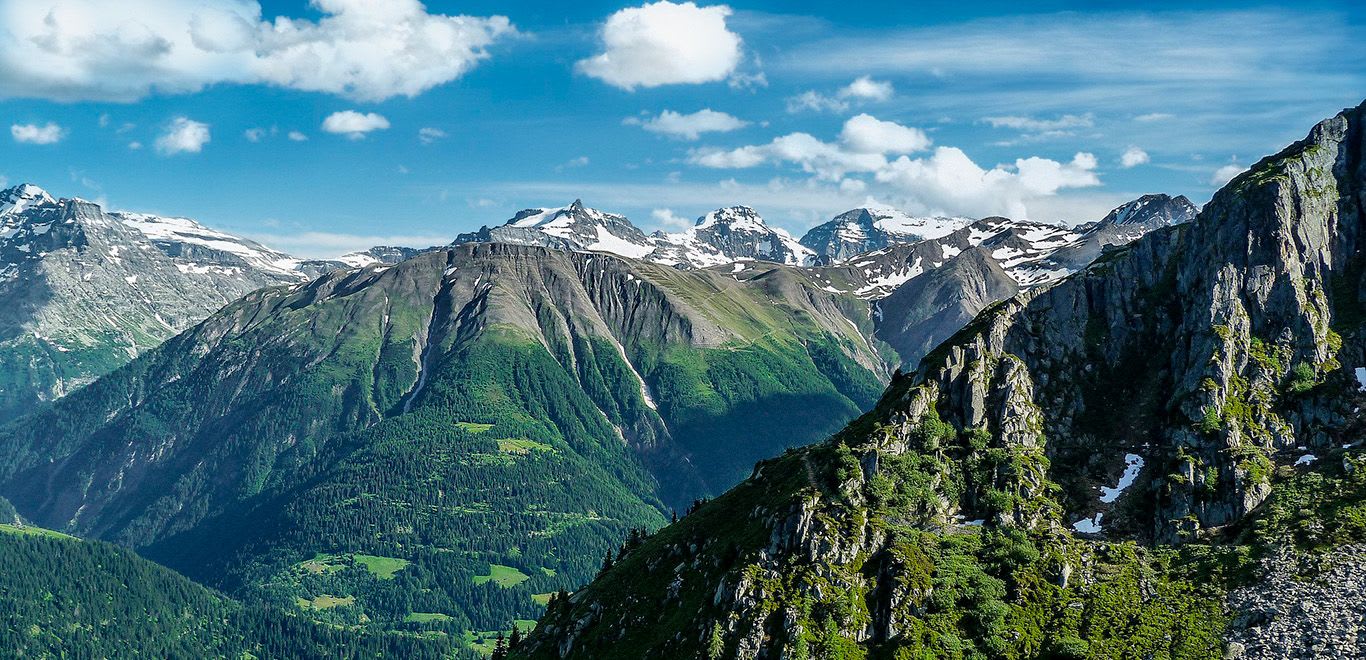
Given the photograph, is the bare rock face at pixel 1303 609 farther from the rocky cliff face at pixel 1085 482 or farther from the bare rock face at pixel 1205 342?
the bare rock face at pixel 1205 342

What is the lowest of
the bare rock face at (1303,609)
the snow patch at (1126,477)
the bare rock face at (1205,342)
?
the bare rock face at (1303,609)

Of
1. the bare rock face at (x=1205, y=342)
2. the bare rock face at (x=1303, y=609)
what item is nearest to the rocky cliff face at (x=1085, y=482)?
the bare rock face at (x=1205, y=342)

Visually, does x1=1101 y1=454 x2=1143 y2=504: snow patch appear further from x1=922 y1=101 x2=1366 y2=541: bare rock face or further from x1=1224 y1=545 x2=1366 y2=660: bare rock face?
x1=1224 y1=545 x2=1366 y2=660: bare rock face

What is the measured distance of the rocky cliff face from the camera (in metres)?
118

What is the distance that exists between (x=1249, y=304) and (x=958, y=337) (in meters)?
41.8

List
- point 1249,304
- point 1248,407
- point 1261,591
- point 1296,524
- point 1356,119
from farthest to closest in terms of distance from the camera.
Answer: point 1356,119 < point 1249,304 < point 1248,407 < point 1296,524 < point 1261,591

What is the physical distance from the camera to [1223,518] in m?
127

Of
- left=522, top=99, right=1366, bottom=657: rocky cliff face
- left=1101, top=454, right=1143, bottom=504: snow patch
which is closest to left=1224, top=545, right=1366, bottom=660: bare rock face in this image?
left=522, top=99, right=1366, bottom=657: rocky cliff face

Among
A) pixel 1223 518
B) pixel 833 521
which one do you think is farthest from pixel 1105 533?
pixel 833 521

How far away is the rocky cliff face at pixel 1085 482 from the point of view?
118m

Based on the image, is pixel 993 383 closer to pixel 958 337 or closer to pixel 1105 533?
pixel 958 337

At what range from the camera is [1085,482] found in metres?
141

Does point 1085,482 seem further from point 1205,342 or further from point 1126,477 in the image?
point 1205,342

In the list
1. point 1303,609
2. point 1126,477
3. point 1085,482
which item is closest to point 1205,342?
point 1126,477
